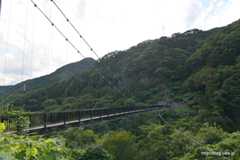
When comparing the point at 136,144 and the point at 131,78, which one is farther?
the point at 131,78

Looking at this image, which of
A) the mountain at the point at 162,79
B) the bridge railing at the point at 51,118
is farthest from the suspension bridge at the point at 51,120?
the mountain at the point at 162,79

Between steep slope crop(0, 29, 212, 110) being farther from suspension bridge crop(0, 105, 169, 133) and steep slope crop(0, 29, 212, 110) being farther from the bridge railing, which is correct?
the bridge railing

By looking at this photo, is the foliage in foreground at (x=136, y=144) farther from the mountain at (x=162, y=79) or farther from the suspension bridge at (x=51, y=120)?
the mountain at (x=162, y=79)

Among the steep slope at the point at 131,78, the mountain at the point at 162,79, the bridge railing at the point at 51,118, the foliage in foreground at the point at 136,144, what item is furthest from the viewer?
the steep slope at the point at 131,78

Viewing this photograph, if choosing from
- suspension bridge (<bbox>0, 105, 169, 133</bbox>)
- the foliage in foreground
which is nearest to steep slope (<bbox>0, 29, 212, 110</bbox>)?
the foliage in foreground

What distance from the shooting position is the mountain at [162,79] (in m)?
61.8

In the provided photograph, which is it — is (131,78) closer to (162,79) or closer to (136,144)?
(162,79)

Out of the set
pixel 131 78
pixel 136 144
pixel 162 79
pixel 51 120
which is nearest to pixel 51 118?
pixel 51 120

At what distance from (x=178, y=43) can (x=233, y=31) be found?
2092 centimetres

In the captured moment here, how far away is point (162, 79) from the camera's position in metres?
88.0

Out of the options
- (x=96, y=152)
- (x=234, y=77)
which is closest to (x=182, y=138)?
(x=96, y=152)

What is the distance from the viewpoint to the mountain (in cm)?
6177

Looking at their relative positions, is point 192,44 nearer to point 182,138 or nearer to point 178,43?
point 178,43

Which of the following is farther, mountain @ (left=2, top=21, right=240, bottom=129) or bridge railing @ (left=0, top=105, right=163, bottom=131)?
mountain @ (left=2, top=21, right=240, bottom=129)
